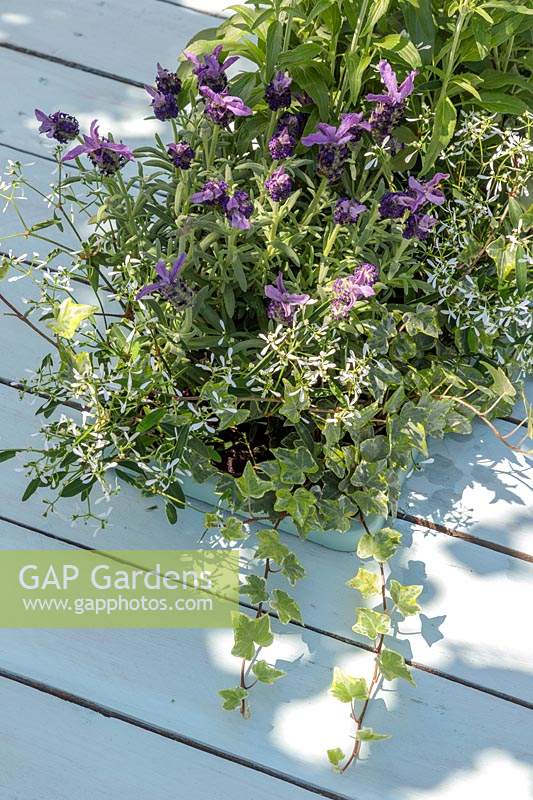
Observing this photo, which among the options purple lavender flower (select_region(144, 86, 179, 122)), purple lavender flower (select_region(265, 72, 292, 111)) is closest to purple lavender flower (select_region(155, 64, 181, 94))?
purple lavender flower (select_region(144, 86, 179, 122))

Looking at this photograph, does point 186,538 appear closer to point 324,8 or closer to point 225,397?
point 225,397

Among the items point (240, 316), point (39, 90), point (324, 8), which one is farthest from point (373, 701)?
point (39, 90)

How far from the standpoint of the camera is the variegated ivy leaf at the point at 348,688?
145cm

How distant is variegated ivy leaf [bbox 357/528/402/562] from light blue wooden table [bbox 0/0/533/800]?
9 cm

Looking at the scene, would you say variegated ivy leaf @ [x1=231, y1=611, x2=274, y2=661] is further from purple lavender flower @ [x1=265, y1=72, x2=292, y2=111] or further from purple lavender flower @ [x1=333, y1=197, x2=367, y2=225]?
purple lavender flower @ [x1=265, y1=72, x2=292, y2=111]

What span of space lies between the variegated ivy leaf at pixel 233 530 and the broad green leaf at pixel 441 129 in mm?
576

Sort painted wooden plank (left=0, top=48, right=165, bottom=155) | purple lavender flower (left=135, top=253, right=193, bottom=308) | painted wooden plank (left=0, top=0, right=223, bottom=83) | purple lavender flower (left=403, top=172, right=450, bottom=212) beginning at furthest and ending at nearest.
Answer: painted wooden plank (left=0, top=0, right=223, bottom=83)
painted wooden plank (left=0, top=48, right=165, bottom=155)
purple lavender flower (left=403, top=172, right=450, bottom=212)
purple lavender flower (left=135, top=253, right=193, bottom=308)

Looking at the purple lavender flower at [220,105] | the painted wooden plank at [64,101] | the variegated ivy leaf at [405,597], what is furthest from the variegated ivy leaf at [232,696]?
the painted wooden plank at [64,101]

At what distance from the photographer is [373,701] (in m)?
1.49

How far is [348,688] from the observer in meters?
1.45

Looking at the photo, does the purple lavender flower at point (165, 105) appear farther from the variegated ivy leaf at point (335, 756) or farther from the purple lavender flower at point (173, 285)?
the variegated ivy leaf at point (335, 756)

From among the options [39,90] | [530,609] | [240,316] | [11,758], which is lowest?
[11,758]

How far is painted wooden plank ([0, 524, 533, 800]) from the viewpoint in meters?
1.44

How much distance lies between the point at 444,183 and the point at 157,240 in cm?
54
